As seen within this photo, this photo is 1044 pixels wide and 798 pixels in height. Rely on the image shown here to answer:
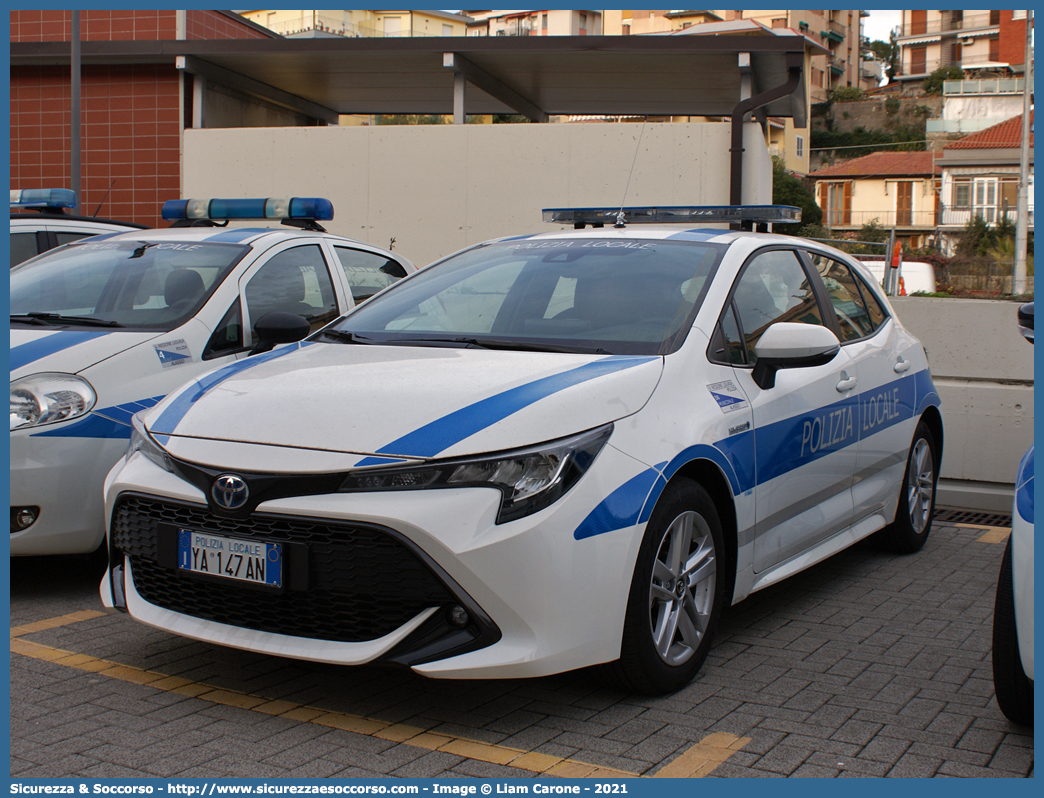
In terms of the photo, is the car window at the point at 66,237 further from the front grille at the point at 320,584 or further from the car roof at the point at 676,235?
the front grille at the point at 320,584

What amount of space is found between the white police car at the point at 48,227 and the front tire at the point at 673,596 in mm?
4346

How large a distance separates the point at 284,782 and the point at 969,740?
6.67ft

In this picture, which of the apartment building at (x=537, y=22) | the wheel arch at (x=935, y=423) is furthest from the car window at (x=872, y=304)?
the apartment building at (x=537, y=22)

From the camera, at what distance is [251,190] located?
14711 mm

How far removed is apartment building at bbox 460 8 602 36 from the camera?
82.0 metres

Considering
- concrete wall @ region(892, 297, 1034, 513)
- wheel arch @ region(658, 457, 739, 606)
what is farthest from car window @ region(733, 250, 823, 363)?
concrete wall @ region(892, 297, 1034, 513)

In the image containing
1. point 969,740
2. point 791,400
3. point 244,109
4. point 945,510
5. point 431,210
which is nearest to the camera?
point 969,740

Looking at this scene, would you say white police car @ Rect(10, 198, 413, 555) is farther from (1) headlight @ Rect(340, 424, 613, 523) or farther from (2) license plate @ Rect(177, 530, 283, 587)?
(1) headlight @ Rect(340, 424, 613, 523)

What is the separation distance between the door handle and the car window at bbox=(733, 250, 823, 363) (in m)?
0.27

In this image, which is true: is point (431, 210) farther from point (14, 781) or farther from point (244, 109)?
point (14, 781)

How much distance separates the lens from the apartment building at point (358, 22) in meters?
81.6

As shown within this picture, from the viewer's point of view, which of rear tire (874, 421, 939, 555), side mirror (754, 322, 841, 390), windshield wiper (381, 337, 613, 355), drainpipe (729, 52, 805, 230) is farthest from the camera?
drainpipe (729, 52, 805, 230)

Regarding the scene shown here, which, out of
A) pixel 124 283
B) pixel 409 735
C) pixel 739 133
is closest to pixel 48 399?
pixel 124 283

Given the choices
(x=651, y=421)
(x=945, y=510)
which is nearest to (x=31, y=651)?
(x=651, y=421)
